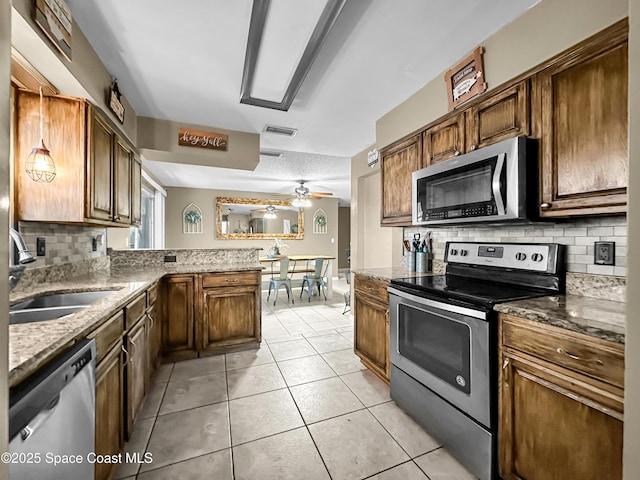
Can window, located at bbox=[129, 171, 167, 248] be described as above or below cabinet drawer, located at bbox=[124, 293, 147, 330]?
above

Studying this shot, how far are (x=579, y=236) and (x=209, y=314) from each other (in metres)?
2.90

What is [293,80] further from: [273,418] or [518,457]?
[518,457]

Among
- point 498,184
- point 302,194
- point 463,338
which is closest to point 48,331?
point 463,338

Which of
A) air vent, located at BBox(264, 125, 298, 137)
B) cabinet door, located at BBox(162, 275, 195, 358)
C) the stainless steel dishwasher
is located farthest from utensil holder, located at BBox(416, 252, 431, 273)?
the stainless steel dishwasher

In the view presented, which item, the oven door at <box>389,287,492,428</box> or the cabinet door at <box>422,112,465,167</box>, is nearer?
the oven door at <box>389,287,492,428</box>

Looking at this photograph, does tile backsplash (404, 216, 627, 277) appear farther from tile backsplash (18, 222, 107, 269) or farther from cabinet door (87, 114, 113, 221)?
tile backsplash (18, 222, 107, 269)

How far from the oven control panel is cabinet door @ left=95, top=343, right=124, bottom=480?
2.22 metres

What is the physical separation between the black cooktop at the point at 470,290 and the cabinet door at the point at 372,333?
0.37 meters

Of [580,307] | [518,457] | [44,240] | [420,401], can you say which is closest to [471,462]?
[518,457]

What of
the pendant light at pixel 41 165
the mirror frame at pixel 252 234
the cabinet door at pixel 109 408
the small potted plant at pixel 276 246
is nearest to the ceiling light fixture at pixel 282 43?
the pendant light at pixel 41 165

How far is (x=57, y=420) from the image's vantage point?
0.81 metres

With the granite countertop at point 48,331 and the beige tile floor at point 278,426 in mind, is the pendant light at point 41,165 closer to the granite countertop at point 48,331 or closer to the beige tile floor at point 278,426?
the granite countertop at point 48,331

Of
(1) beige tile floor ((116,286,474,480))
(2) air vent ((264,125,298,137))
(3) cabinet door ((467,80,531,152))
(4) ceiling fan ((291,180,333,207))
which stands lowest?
(1) beige tile floor ((116,286,474,480))

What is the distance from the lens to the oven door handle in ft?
4.36
